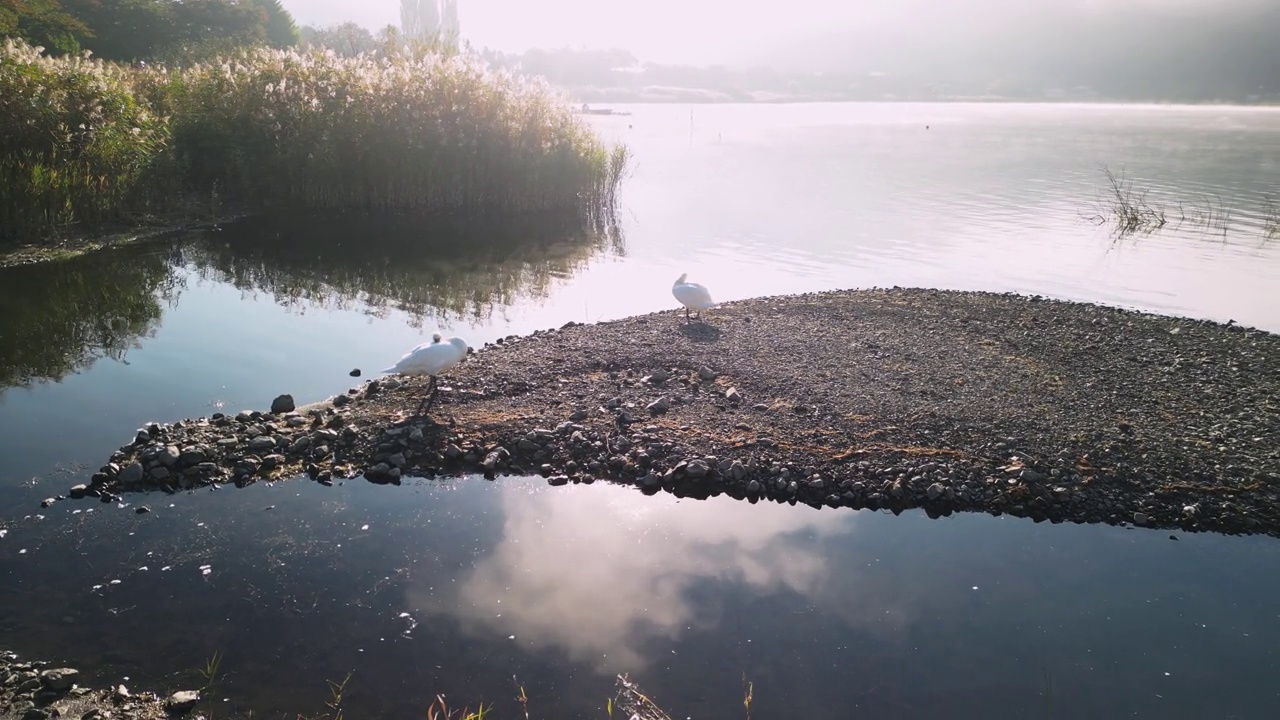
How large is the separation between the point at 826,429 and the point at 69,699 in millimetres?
6593

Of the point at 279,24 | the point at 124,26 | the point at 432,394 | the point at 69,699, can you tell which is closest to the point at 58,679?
the point at 69,699

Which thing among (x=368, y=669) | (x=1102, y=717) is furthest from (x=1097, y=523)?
(x=368, y=669)

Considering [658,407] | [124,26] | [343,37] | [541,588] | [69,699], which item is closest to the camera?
[69,699]

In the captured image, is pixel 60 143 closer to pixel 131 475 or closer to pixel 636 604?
pixel 131 475

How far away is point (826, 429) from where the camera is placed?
8.58m

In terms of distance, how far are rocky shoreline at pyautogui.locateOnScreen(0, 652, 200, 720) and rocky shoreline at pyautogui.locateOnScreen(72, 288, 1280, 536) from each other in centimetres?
234

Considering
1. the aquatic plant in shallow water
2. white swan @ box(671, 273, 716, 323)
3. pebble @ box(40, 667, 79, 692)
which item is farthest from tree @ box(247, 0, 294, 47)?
pebble @ box(40, 667, 79, 692)

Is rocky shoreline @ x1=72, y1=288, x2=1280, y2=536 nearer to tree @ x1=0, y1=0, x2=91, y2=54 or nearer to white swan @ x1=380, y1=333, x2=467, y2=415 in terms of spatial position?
white swan @ x1=380, y1=333, x2=467, y2=415

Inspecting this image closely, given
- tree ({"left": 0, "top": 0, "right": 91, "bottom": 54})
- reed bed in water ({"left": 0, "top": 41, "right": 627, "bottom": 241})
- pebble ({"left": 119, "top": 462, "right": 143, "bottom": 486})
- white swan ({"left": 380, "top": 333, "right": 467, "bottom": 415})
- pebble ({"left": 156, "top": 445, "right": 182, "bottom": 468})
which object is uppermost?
tree ({"left": 0, "top": 0, "right": 91, "bottom": 54})

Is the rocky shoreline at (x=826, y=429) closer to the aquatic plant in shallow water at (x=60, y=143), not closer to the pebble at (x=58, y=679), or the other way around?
the pebble at (x=58, y=679)

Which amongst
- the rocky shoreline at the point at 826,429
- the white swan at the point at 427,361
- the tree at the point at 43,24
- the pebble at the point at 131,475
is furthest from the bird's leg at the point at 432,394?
the tree at the point at 43,24

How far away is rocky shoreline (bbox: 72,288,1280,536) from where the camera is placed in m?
7.69

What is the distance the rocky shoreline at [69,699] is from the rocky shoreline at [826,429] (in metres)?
2.34

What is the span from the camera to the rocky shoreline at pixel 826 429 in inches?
303
